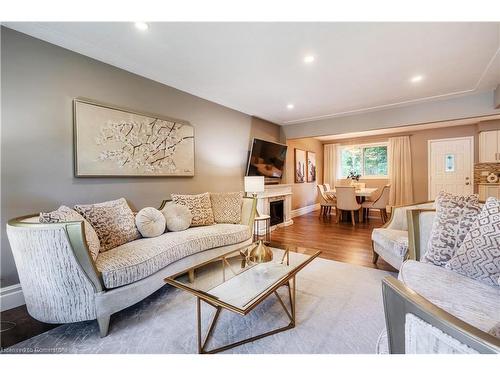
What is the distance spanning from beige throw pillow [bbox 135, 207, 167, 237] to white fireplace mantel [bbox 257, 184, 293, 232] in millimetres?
2279

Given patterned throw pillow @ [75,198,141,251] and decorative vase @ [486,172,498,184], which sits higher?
decorative vase @ [486,172,498,184]

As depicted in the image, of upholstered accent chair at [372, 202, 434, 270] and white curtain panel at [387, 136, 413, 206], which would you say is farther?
white curtain panel at [387, 136, 413, 206]

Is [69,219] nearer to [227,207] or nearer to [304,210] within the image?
[227,207]

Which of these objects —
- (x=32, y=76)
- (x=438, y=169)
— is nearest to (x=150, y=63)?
(x=32, y=76)

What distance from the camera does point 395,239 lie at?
90.7 inches

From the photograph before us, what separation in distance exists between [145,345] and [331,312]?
138 centimetres

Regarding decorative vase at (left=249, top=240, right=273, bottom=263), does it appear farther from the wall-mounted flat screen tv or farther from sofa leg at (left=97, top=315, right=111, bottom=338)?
the wall-mounted flat screen tv

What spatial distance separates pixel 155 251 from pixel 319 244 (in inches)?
106

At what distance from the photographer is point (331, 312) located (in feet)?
5.92

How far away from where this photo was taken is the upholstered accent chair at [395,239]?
7.20ft

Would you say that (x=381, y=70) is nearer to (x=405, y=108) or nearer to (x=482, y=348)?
(x=405, y=108)

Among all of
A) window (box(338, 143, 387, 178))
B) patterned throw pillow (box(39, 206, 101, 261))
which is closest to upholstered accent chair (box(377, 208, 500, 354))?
patterned throw pillow (box(39, 206, 101, 261))

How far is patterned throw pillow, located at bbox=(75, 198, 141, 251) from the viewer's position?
204cm

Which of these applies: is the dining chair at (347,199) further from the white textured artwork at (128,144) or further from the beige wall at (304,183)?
the white textured artwork at (128,144)
